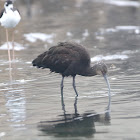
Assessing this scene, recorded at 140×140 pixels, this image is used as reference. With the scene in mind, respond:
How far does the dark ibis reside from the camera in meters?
9.30

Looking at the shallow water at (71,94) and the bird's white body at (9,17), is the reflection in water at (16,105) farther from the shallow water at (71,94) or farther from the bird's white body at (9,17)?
the bird's white body at (9,17)

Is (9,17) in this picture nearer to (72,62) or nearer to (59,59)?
(59,59)

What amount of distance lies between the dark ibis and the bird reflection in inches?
48.5

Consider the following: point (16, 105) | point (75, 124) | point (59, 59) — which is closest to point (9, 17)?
point (59, 59)

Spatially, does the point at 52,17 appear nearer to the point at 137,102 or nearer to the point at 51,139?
the point at 137,102

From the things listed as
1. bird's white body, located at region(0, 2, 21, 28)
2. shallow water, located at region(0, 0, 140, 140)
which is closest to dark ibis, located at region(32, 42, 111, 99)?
shallow water, located at region(0, 0, 140, 140)

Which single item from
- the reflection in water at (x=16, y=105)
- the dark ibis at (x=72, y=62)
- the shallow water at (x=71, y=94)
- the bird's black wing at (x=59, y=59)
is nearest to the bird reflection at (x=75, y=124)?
the shallow water at (x=71, y=94)

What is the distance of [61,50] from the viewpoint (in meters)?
9.53

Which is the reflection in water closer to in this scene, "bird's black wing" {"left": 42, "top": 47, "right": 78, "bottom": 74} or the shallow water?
the shallow water

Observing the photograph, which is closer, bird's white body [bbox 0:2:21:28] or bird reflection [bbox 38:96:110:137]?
bird reflection [bbox 38:96:110:137]

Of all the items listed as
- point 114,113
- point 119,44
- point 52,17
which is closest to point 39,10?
point 52,17

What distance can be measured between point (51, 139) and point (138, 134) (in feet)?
3.78

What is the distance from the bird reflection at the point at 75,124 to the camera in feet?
23.2

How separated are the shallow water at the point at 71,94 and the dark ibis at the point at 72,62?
0.41m
